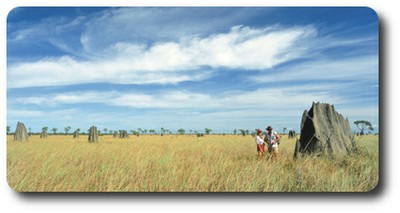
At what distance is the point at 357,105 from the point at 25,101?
14.8ft

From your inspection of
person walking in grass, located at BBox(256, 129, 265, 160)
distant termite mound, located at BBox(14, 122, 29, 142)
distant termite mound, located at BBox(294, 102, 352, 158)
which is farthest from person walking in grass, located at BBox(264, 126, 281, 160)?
distant termite mound, located at BBox(14, 122, 29, 142)

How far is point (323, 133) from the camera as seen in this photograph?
19.9ft

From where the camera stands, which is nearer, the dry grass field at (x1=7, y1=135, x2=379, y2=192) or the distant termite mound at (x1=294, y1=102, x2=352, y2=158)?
the dry grass field at (x1=7, y1=135, x2=379, y2=192)

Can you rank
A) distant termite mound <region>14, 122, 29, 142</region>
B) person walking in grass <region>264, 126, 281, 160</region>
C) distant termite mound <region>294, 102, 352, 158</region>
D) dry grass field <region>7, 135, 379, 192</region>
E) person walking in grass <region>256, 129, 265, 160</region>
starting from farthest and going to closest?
person walking in grass <region>256, 129, 265, 160</region>
person walking in grass <region>264, 126, 281, 160</region>
distant termite mound <region>294, 102, 352, 158</region>
distant termite mound <region>14, 122, 29, 142</region>
dry grass field <region>7, 135, 379, 192</region>

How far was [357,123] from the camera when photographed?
503 cm

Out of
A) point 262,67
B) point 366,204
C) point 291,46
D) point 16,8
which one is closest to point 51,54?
point 16,8

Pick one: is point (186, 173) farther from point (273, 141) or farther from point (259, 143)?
point (259, 143)

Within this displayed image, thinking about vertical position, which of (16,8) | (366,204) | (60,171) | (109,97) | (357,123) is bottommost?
(366,204)

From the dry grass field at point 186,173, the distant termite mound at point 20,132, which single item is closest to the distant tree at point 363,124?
the dry grass field at point 186,173

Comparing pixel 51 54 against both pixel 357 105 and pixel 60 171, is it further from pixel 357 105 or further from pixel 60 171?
pixel 357 105

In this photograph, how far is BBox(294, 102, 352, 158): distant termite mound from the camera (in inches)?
232

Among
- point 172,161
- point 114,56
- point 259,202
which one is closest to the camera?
point 259,202

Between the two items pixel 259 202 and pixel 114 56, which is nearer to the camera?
pixel 259 202

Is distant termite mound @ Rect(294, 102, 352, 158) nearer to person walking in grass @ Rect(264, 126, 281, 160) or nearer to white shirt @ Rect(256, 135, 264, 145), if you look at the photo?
person walking in grass @ Rect(264, 126, 281, 160)
